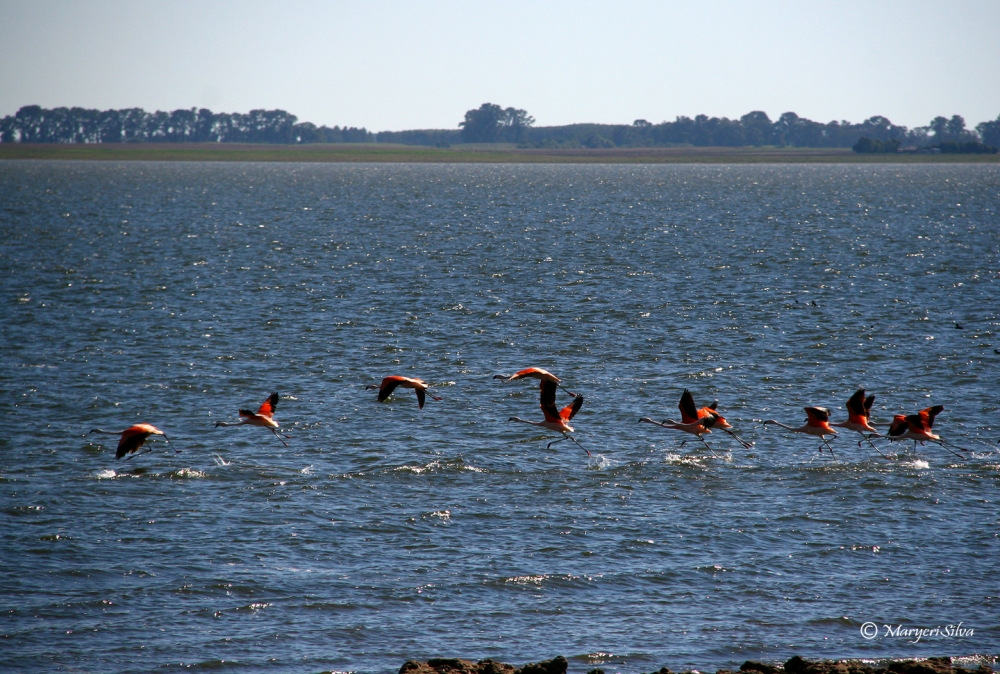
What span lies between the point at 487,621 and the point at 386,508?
18.7 ft

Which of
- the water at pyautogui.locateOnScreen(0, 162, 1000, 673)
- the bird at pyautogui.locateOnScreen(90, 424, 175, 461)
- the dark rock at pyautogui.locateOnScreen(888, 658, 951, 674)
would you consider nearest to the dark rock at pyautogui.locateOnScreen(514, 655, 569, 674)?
the water at pyautogui.locateOnScreen(0, 162, 1000, 673)

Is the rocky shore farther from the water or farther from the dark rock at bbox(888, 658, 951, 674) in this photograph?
the water

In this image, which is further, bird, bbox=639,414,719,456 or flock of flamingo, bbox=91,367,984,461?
bird, bbox=639,414,719,456

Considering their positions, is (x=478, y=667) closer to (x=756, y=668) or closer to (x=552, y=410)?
(x=756, y=668)

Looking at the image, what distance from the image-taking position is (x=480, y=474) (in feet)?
79.7

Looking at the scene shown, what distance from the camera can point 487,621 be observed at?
1689 cm

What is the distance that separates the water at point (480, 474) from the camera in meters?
16.7

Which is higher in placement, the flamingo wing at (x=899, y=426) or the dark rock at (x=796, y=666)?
the flamingo wing at (x=899, y=426)

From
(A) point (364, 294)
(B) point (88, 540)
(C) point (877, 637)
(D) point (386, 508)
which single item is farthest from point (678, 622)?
(A) point (364, 294)

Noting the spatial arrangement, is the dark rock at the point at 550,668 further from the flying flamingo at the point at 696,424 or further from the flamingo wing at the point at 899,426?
the flamingo wing at the point at 899,426

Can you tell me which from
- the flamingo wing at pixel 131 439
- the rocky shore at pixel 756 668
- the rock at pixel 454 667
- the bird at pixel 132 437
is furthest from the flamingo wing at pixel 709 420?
the flamingo wing at pixel 131 439

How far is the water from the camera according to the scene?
16719 millimetres

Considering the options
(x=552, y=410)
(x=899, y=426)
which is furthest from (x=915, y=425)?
(x=552, y=410)

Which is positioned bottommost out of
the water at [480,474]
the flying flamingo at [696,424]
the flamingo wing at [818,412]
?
the water at [480,474]
